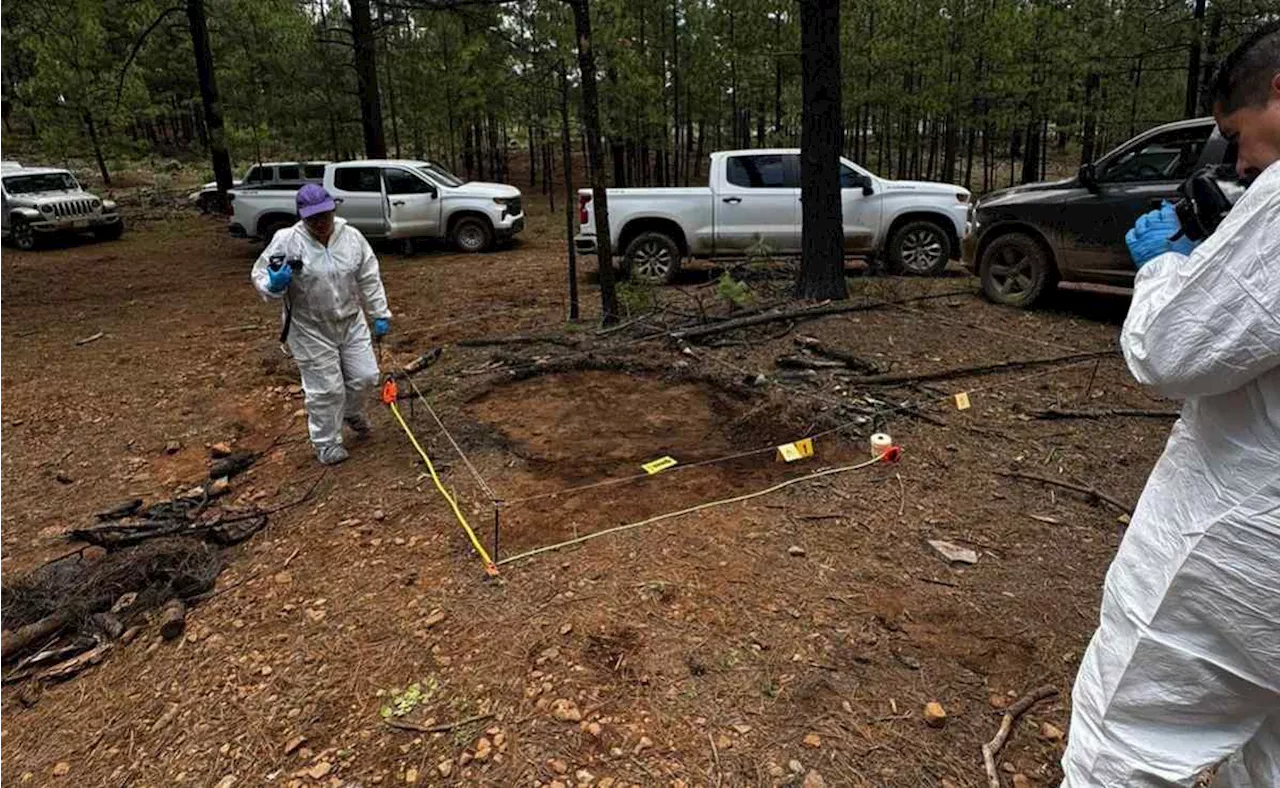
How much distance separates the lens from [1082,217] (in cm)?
681

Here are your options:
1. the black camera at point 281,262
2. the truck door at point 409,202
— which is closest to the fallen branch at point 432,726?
the black camera at point 281,262

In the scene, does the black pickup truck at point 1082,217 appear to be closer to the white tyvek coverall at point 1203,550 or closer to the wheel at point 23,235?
the white tyvek coverall at point 1203,550

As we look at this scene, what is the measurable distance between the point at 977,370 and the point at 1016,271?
97.4 inches

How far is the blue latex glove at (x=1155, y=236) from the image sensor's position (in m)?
1.71

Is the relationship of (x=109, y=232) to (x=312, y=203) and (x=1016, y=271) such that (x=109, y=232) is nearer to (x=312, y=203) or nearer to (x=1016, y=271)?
(x=312, y=203)

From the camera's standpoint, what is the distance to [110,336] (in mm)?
8609

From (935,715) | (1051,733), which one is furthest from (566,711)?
(1051,733)

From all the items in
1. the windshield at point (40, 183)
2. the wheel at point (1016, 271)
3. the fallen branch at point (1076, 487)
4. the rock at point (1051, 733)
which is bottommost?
the rock at point (1051, 733)

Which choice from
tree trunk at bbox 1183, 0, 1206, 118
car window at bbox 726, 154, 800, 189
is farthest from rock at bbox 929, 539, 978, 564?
tree trunk at bbox 1183, 0, 1206, 118

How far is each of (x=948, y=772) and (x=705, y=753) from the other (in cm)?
72

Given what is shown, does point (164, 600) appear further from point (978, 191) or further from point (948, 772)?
point (978, 191)

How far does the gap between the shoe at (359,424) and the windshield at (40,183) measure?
15373mm

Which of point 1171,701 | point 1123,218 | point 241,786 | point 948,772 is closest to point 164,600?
point 241,786

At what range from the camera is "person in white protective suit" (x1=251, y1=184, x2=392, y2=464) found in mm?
4500
